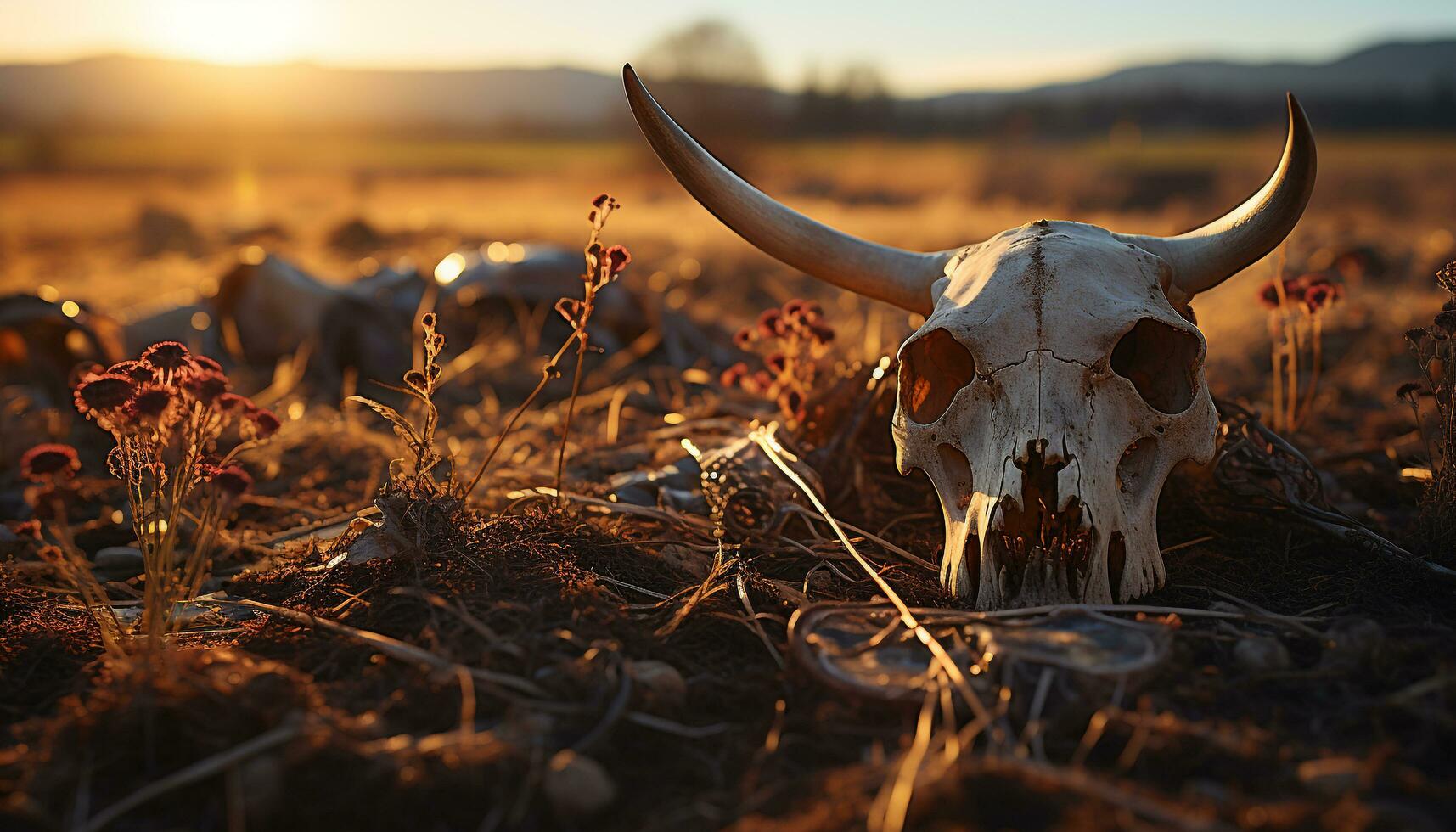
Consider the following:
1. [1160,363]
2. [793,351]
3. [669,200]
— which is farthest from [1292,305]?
[669,200]

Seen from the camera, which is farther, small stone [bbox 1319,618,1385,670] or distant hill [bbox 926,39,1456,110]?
distant hill [bbox 926,39,1456,110]

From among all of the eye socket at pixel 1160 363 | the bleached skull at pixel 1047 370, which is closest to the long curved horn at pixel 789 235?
the bleached skull at pixel 1047 370

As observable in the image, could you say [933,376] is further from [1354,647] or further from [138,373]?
[138,373]

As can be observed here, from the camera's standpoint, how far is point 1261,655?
2.10 meters

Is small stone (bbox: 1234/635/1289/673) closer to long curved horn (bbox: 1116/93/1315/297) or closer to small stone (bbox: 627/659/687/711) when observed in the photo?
small stone (bbox: 627/659/687/711)

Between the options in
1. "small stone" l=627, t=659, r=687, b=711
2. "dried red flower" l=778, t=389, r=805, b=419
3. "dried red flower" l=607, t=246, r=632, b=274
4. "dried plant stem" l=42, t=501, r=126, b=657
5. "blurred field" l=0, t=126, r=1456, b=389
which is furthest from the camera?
"blurred field" l=0, t=126, r=1456, b=389

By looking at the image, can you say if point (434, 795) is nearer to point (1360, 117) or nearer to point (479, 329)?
point (479, 329)

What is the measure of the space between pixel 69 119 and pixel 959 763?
63.4 m

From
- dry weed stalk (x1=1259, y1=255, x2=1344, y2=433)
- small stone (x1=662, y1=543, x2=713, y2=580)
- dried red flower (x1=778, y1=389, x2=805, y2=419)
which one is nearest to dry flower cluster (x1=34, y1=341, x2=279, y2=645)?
small stone (x1=662, y1=543, x2=713, y2=580)

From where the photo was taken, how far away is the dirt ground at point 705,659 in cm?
171

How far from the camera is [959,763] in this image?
5.52ft

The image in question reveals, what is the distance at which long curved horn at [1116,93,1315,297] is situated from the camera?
2.77 meters

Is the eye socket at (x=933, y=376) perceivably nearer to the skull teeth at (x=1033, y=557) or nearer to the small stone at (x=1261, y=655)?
the skull teeth at (x=1033, y=557)

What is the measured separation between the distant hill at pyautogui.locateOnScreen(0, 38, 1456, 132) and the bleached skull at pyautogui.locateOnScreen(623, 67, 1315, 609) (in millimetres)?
54893
